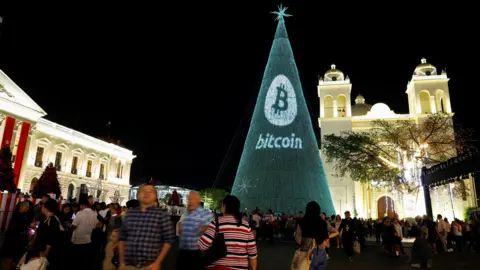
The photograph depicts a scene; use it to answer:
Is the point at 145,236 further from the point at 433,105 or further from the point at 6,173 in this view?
the point at 433,105

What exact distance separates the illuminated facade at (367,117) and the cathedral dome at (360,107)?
3.91 metres

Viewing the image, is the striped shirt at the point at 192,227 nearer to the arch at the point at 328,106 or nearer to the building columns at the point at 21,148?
the building columns at the point at 21,148

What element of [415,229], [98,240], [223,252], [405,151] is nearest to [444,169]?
[415,229]

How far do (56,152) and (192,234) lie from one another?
36450 mm

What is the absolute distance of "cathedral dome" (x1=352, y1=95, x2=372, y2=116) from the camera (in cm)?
4438

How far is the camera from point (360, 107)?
45.1 m

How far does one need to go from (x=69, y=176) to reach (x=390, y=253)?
1343 inches

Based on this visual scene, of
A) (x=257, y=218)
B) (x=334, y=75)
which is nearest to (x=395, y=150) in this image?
(x=257, y=218)

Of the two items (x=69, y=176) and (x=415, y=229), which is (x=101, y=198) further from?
(x=415, y=229)

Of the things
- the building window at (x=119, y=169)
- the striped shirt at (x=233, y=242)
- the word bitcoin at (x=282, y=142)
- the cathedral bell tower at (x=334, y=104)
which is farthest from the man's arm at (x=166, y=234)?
the building window at (x=119, y=169)

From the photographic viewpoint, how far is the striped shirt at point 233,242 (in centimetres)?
306

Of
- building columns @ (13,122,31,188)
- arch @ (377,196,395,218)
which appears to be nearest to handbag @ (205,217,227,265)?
building columns @ (13,122,31,188)

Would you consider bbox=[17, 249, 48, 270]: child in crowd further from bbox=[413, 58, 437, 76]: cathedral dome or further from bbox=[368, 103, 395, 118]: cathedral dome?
bbox=[413, 58, 437, 76]: cathedral dome

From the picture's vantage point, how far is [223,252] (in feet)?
9.84
